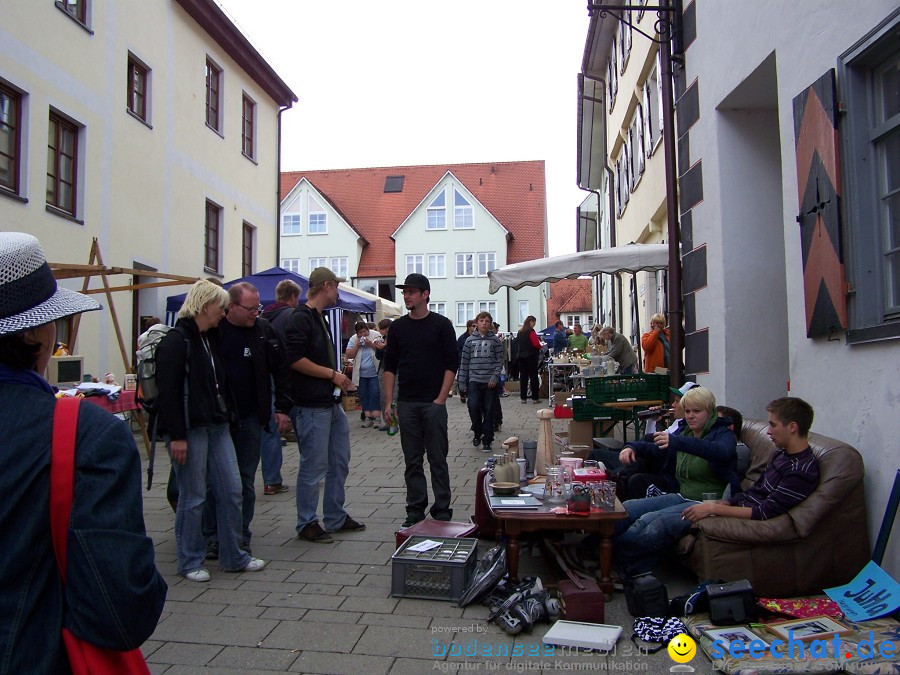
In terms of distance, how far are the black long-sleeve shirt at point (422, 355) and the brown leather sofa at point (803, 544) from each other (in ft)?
7.90

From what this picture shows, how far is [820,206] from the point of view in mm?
4828

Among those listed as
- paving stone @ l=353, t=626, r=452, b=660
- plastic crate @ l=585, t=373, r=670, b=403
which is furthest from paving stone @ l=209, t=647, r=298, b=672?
plastic crate @ l=585, t=373, r=670, b=403

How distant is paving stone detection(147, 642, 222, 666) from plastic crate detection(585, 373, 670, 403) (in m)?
5.73

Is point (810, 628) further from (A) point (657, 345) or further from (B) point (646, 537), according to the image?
(A) point (657, 345)

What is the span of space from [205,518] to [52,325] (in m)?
4.06

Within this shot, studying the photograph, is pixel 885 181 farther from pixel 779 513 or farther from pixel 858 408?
pixel 779 513

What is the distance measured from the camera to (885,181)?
14.5ft

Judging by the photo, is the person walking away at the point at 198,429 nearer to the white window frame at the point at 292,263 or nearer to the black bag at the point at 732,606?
the black bag at the point at 732,606

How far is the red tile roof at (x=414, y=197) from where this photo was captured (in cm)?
4150

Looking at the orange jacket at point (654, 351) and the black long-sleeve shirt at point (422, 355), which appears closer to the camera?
the black long-sleeve shirt at point (422, 355)

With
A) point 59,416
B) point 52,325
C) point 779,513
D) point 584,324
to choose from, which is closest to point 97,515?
point 59,416

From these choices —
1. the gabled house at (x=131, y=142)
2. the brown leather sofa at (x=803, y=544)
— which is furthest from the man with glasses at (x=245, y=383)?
the gabled house at (x=131, y=142)

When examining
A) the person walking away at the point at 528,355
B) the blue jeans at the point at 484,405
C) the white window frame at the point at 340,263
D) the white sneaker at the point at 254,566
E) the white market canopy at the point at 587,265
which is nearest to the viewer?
the white sneaker at the point at 254,566

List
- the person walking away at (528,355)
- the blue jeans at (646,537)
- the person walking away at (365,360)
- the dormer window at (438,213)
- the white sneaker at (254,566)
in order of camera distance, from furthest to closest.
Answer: the dormer window at (438,213), the person walking away at (528,355), the person walking away at (365,360), the white sneaker at (254,566), the blue jeans at (646,537)
